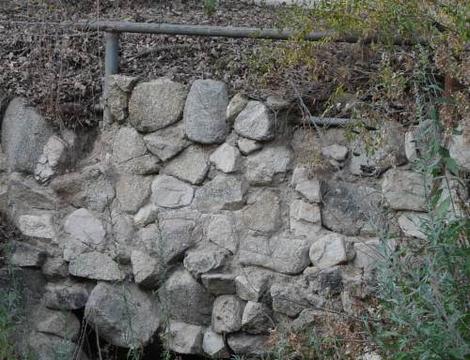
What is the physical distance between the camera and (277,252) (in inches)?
185

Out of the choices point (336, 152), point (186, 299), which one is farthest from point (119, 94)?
point (336, 152)

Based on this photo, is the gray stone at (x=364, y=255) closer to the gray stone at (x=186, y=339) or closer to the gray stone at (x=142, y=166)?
the gray stone at (x=186, y=339)

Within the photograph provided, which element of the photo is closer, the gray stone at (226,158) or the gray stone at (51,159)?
the gray stone at (226,158)

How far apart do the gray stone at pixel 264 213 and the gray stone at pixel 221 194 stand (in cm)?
7

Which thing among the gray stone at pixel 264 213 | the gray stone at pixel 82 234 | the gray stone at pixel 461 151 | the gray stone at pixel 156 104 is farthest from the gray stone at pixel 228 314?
the gray stone at pixel 461 151

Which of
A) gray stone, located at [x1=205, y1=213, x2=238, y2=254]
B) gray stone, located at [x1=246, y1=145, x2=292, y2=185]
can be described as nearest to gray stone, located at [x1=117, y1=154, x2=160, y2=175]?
gray stone, located at [x1=205, y1=213, x2=238, y2=254]

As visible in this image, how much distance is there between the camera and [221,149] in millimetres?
4875

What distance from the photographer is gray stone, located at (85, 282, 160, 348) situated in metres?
5.00

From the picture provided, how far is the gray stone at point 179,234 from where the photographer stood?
4918 millimetres

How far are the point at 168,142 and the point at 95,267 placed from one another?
2.60 feet

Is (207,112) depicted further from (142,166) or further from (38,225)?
(38,225)

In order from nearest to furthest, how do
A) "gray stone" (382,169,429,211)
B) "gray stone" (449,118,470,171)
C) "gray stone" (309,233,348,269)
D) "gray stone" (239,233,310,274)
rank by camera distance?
"gray stone" (449,118,470,171) → "gray stone" (382,169,429,211) → "gray stone" (309,233,348,269) → "gray stone" (239,233,310,274)

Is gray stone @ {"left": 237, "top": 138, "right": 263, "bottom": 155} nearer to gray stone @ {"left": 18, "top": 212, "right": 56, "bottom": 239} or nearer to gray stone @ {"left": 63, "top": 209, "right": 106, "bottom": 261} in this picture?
gray stone @ {"left": 63, "top": 209, "right": 106, "bottom": 261}

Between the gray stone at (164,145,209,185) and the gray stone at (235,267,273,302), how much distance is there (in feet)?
1.84
